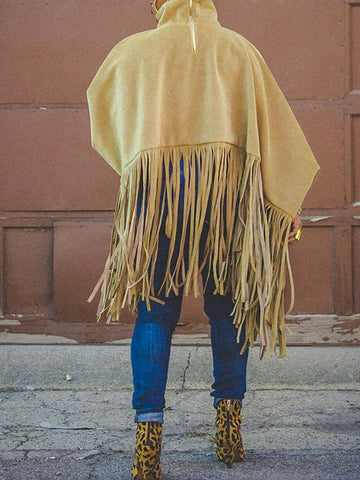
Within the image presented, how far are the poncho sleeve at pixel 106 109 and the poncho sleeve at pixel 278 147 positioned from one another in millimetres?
469

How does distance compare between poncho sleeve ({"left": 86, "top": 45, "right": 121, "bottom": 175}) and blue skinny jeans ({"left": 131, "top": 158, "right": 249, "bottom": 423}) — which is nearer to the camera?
blue skinny jeans ({"left": 131, "top": 158, "right": 249, "bottom": 423})

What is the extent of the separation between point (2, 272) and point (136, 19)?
162 centimetres

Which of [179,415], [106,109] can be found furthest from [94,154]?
[106,109]

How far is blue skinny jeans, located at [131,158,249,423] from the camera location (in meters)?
2.57

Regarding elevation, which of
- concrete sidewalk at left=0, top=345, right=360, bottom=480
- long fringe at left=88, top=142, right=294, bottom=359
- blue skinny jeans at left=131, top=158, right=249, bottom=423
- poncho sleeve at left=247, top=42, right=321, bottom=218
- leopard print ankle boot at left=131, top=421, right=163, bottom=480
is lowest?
concrete sidewalk at left=0, top=345, right=360, bottom=480

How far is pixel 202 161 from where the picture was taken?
8.63 feet

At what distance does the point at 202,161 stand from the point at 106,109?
0.41m

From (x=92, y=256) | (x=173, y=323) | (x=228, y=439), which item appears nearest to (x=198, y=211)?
(x=173, y=323)

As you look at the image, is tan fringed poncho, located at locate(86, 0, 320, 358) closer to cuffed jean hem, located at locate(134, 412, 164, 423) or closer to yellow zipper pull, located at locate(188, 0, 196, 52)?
yellow zipper pull, located at locate(188, 0, 196, 52)

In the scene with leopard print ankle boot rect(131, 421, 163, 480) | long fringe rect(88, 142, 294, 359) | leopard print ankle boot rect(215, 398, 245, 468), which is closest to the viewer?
leopard print ankle boot rect(131, 421, 163, 480)

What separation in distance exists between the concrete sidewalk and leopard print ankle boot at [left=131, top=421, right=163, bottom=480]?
160 mm

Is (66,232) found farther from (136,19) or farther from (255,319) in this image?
(255,319)

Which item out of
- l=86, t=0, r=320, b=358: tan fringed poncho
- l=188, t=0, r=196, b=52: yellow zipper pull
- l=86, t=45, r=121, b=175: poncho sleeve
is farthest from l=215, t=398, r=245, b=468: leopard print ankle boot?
l=188, t=0, r=196, b=52: yellow zipper pull

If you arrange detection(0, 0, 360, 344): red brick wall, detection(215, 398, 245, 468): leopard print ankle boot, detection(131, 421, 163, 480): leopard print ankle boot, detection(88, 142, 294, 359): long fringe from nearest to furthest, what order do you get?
detection(131, 421, 163, 480): leopard print ankle boot < detection(88, 142, 294, 359): long fringe < detection(215, 398, 245, 468): leopard print ankle boot < detection(0, 0, 360, 344): red brick wall
